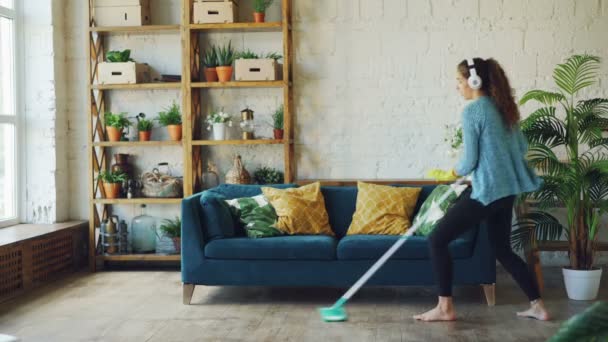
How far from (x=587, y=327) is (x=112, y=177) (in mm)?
5473

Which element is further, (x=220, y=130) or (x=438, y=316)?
(x=220, y=130)

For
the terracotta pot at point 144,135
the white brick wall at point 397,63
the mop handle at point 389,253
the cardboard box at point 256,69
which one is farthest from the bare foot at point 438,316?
the terracotta pot at point 144,135

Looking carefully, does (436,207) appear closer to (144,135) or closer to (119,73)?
(144,135)

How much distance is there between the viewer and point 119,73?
5668 mm

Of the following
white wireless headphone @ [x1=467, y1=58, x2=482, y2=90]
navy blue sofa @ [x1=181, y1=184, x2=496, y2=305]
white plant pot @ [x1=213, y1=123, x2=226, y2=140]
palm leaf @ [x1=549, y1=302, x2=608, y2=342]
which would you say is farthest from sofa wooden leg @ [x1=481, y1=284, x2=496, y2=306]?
palm leaf @ [x1=549, y1=302, x2=608, y2=342]

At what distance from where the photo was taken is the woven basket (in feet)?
18.5

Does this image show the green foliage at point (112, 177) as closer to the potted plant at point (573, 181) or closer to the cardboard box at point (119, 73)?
the cardboard box at point (119, 73)

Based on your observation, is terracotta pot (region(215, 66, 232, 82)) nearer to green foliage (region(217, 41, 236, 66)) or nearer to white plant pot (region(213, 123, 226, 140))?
green foliage (region(217, 41, 236, 66))

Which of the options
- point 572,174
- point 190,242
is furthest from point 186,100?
point 572,174

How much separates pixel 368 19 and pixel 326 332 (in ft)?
9.11

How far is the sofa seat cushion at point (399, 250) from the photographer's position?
437 centimetres

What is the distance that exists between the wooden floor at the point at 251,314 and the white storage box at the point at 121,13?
205cm

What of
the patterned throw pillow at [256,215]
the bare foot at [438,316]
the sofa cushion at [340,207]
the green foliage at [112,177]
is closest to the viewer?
the bare foot at [438,316]

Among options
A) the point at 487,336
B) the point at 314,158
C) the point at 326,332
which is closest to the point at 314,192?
the point at 314,158
